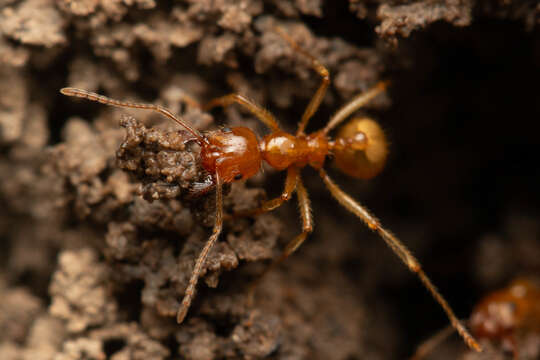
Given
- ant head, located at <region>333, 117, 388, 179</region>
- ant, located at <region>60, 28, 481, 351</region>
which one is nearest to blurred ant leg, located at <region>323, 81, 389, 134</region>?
ant, located at <region>60, 28, 481, 351</region>

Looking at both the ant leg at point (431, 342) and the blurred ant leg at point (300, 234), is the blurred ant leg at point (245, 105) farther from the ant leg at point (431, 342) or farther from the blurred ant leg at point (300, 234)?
the ant leg at point (431, 342)

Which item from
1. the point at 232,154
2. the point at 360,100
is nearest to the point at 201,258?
the point at 232,154

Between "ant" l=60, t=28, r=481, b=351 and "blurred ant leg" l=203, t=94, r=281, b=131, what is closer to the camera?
"ant" l=60, t=28, r=481, b=351

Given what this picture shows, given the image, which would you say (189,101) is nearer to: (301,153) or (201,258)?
(301,153)

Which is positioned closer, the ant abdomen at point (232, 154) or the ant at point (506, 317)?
the ant abdomen at point (232, 154)

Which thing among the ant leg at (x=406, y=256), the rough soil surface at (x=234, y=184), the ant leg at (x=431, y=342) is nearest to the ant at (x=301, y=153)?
the ant leg at (x=406, y=256)

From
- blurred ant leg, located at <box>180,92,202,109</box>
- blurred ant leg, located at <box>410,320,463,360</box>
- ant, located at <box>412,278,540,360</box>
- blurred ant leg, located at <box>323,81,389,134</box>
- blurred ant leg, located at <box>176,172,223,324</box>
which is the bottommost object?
blurred ant leg, located at <box>410,320,463,360</box>

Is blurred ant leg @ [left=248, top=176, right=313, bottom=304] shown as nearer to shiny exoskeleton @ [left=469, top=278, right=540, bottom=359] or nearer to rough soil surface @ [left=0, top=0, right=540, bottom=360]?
rough soil surface @ [left=0, top=0, right=540, bottom=360]
